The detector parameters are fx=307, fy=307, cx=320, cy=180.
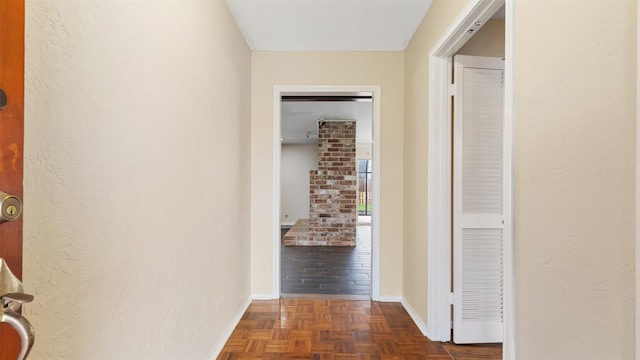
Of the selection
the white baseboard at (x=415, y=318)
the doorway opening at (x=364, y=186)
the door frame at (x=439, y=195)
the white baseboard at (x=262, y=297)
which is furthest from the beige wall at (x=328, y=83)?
the doorway opening at (x=364, y=186)

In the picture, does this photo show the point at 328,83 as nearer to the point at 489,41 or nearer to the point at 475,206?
the point at 489,41

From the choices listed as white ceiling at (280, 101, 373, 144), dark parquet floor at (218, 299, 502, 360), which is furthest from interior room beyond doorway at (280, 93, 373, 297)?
dark parquet floor at (218, 299, 502, 360)

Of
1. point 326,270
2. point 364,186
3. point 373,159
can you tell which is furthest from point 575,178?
point 364,186

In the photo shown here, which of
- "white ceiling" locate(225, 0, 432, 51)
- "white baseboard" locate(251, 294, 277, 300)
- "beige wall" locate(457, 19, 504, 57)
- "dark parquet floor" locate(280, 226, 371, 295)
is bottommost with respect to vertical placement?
"dark parquet floor" locate(280, 226, 371, 295)

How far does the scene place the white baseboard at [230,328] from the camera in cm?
196

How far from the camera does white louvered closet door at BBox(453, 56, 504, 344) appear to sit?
7.09 ft

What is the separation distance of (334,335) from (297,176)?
281 inches

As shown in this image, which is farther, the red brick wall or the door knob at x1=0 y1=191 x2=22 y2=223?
the red brick wall

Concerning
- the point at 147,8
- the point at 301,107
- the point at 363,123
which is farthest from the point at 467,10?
the point at 363,123

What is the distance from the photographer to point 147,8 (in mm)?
1175

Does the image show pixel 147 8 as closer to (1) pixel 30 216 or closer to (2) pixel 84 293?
(1) pixel 30 216

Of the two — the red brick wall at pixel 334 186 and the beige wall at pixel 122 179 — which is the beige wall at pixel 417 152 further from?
the red brick wall at pixel 334 186

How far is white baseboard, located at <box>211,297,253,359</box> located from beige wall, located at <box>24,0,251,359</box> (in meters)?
0.10

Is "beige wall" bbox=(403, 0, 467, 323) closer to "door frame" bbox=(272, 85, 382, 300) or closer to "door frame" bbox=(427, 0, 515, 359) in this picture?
"door frame" bbox=(427, 0, 515, 359)
